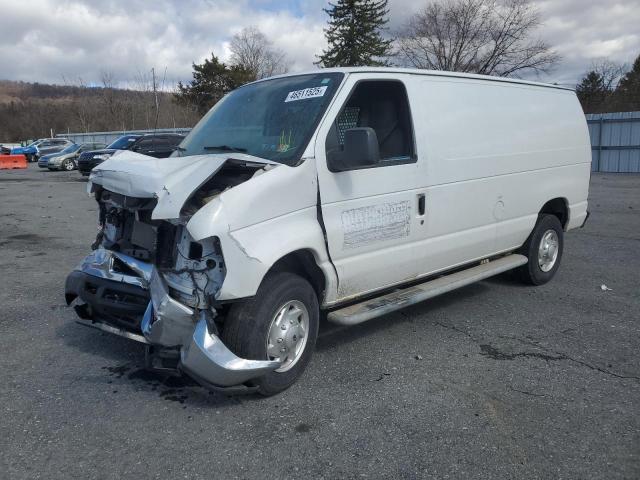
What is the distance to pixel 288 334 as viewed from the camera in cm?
367

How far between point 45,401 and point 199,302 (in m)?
1.31

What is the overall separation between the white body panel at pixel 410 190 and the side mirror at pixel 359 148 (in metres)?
0.15

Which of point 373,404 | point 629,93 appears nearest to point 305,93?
point 373,404

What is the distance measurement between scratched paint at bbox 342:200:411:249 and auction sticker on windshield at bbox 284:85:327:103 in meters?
0.93

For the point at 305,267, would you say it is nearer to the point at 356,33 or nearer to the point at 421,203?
the point at 421,203

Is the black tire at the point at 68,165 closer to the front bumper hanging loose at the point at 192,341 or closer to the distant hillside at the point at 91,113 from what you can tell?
the distant hillside at the point at 91,113

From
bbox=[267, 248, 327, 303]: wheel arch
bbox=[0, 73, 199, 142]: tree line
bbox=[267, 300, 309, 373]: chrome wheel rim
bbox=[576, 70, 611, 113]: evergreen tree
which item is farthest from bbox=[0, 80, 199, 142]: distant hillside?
bbox=[267, 300, 309, 373]: chrome wheel rim

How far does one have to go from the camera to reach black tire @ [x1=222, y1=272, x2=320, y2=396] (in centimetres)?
338

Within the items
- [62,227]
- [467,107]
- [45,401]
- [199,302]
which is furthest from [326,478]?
[62,227]

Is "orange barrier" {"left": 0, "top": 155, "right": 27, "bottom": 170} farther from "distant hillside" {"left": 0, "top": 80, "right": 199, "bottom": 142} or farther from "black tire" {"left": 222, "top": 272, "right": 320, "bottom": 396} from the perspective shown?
"black tire" {"left": 222, "top": 272, "right": 320, "bottom": 396}

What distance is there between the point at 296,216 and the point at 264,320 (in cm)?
72

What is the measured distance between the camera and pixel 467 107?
4.98 meters

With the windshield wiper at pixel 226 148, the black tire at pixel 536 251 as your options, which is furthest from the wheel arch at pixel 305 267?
the black tire at pixel 536 251

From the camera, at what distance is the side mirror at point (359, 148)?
12.0 ft
